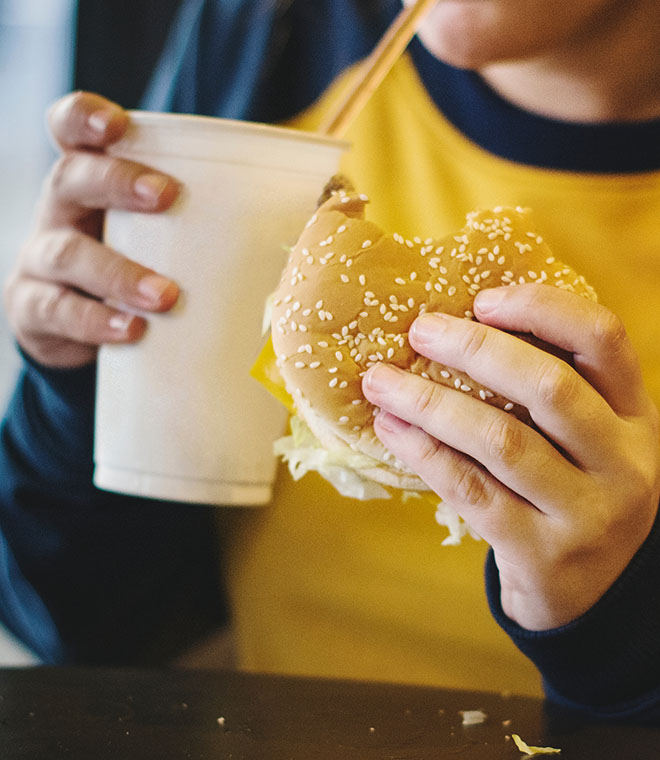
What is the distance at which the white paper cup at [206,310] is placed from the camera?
2.92ft

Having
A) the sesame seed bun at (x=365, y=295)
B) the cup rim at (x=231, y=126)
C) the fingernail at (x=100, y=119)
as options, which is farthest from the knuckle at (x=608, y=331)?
the fingernail at (x=100, y=119)

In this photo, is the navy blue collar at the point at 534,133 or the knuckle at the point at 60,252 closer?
the knuckle at the point at 60,252

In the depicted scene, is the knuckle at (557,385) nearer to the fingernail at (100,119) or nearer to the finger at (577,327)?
the finger at (577,327)

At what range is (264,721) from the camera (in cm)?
79

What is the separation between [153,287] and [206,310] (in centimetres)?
6

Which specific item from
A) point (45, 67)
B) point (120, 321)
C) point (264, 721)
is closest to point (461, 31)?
point (120, 321)

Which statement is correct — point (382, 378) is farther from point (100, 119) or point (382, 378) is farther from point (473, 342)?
point (100, 119)

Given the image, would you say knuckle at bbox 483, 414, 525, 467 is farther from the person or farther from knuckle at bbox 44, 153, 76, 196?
knuckle at bbox 44, 153, 76, 196

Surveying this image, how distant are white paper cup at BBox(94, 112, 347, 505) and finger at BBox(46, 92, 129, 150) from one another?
19 millimetres

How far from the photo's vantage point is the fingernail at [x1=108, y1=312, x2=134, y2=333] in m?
0.95

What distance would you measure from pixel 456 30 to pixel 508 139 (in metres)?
0.26

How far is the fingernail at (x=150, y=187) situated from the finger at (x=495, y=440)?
14.2 inches

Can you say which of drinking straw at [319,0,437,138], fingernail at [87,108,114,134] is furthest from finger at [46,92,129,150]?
drinking straw at [319,0,437,138]

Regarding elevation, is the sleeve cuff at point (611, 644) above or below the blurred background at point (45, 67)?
above
